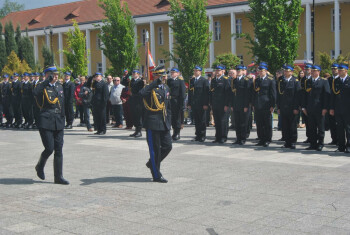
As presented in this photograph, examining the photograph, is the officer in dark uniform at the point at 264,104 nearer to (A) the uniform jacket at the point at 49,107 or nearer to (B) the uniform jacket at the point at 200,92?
(B) the uniform jacket at the point at 200,92

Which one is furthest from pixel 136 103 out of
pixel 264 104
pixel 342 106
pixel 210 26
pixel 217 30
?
pixel 217 30

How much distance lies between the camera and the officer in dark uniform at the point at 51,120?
8.69 meters

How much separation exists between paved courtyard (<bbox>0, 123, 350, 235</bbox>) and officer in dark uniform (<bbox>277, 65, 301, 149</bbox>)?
493mm

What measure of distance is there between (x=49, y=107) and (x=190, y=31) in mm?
19977

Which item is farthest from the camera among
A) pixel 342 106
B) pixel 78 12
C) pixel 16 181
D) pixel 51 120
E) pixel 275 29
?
pixel 78 12

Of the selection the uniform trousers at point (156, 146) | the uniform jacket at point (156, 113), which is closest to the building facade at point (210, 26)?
the uniform jacket at point (156, 113)

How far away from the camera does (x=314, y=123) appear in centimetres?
1220

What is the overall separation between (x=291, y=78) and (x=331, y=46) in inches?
1336

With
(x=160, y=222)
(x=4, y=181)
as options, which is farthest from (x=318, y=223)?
(x=4, y=181)

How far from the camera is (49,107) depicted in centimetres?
884

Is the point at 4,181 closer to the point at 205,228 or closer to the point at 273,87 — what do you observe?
the point at 205,228

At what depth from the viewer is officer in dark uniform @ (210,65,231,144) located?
45.7 ft

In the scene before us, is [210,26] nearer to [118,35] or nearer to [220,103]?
[118,35]

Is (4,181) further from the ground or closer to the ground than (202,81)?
closer to the ground
